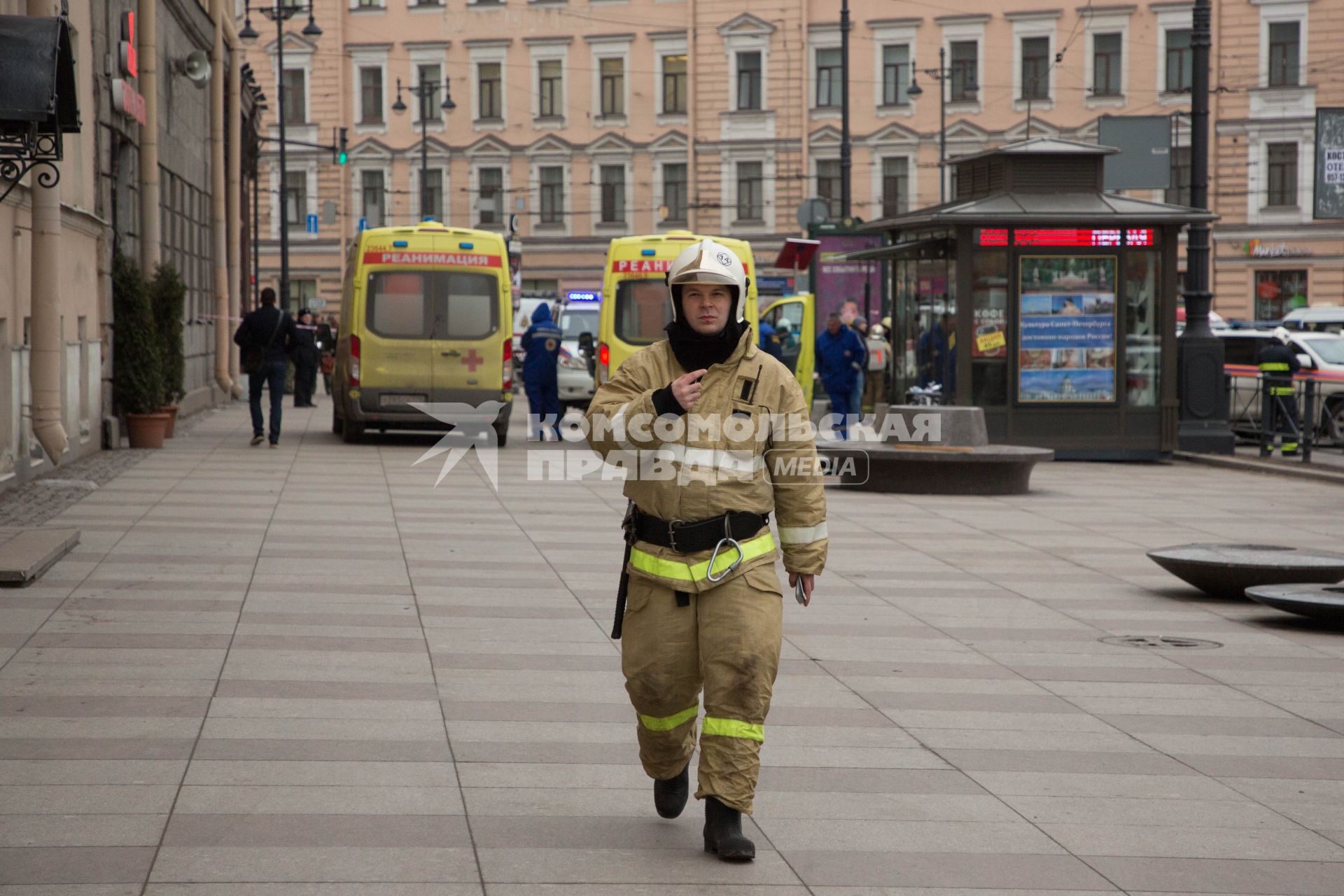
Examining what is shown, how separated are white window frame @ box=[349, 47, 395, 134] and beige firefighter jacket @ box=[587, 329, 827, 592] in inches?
2275

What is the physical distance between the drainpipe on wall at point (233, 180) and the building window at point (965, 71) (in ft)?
96.0

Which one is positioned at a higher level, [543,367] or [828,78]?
[828,78]

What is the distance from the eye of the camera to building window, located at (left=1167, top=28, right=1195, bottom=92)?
179 ft

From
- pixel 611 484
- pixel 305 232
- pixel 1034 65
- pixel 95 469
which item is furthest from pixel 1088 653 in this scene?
pixel 305 232

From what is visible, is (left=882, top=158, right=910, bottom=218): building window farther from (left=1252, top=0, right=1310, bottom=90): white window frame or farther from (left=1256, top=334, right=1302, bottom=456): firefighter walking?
(left=1256, top=334, right=1302, bottom=456): firefighter walking

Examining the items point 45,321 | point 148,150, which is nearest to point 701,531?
point 45,321

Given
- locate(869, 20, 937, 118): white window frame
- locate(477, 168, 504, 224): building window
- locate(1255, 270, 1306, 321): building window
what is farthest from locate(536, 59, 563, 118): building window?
locate(1255, 270, 1306, 321): building window

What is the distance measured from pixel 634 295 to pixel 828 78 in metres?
36.9

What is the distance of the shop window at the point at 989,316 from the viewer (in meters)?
19.6

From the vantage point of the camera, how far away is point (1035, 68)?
185ft

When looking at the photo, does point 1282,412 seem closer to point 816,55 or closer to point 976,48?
point 976,48

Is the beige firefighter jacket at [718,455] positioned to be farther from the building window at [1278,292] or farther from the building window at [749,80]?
the building window at [749,80]

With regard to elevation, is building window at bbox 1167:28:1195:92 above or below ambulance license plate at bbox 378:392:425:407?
above

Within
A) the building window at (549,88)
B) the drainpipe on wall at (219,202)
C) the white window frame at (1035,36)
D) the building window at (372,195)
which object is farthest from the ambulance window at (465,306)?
the building window at (372,195)
